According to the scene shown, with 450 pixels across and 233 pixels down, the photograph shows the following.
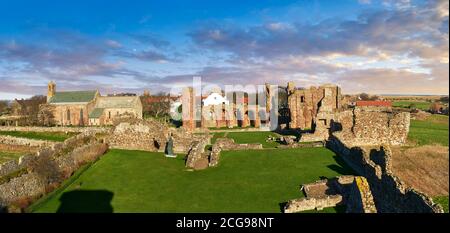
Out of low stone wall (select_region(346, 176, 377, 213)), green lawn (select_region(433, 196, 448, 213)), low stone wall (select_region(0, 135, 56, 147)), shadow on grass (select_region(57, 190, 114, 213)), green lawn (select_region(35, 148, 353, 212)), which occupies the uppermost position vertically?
low stone wall (select_region(346, 176, 377, 213))

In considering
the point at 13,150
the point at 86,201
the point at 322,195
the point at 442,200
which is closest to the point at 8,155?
the point at 13,150

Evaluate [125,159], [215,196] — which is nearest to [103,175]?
[125,159]

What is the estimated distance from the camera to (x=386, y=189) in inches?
648

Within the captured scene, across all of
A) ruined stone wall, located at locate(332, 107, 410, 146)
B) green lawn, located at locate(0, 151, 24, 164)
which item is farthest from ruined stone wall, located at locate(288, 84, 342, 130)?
green lawn, located at locate(0, 151, 24, 164)

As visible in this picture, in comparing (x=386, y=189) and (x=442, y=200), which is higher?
(x=386, y=189)

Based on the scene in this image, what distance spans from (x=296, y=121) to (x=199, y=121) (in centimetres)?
1842

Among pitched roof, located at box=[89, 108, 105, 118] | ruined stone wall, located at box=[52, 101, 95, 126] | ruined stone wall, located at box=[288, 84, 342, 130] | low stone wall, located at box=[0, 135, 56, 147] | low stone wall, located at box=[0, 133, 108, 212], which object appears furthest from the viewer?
ruined stone wall, located at box=[52, 101, 95, 126]

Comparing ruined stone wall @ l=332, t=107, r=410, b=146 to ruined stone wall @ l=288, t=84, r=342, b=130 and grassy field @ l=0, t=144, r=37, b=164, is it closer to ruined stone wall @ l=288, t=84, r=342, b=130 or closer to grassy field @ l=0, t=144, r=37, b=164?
ruined stone wall @ l=288, t=84, r=342, b=130

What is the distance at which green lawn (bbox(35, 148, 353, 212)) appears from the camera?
18.0m

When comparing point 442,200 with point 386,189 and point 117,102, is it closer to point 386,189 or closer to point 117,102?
point 386,189

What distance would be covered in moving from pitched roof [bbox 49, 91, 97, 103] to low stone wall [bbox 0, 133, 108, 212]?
170 ft

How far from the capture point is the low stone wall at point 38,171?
18703mm

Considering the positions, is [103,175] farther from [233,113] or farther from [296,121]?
[233,113]

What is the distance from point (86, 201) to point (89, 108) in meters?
61.1
